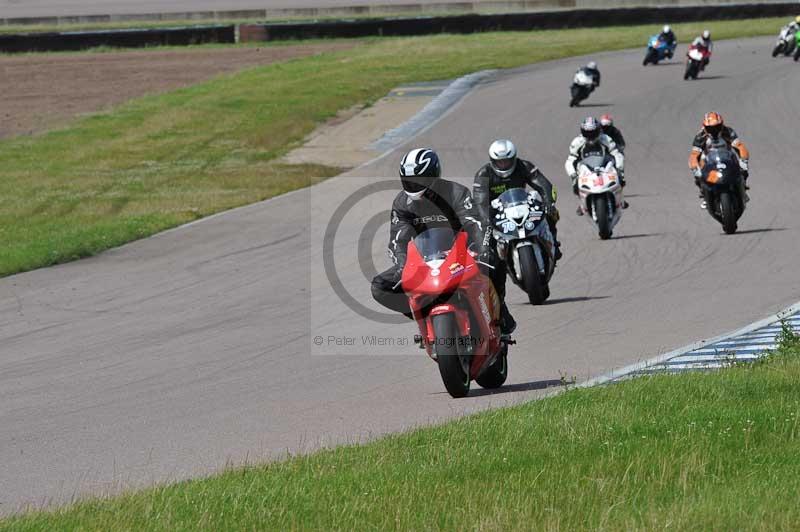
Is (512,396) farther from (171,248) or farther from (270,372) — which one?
(171,248)

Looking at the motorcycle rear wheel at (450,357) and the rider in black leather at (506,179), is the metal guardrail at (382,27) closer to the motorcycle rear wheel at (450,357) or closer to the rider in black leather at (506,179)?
the rider in black leather at (506,179)

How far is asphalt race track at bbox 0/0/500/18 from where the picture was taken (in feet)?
235

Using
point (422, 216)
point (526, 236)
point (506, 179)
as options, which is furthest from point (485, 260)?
point (506, 179)

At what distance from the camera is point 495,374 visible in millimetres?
9672

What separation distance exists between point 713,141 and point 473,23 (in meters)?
35.1

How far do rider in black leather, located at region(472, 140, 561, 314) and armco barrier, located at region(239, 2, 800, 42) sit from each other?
3912 cm

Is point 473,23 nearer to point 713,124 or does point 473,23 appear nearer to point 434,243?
point 713,124

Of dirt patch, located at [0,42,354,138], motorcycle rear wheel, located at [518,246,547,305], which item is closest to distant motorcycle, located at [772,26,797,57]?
dirt patch, located at [0,42,354,138]

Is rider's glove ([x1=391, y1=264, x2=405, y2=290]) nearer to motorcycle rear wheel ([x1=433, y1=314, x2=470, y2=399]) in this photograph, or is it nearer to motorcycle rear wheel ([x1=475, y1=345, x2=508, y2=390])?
motorcycle rear wheel ([x1=433, y1=314, x2=470, y2=399])

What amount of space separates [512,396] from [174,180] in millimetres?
17714

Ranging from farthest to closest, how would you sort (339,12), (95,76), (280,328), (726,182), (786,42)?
1. (339,12)
2. (95,76)
3. (786,42)
4. (726,182)
5. (280,328)

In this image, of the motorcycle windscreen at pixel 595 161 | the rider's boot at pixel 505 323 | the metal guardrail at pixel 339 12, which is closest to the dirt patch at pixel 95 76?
the metal guardrail at pixel 339 12

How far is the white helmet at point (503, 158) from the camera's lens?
43.3 ft

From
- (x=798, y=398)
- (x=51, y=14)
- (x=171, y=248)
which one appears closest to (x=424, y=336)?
(x=798, y=398)
